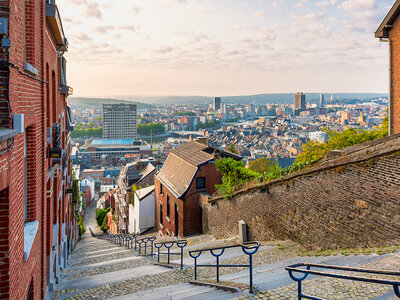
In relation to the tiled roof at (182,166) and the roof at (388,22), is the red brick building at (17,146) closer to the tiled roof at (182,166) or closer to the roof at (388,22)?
the tiled roof at (182,166)

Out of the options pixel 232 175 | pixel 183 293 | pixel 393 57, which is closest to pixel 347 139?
pixel 393 57

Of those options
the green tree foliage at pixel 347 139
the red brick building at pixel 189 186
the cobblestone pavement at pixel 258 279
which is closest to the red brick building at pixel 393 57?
the green tree foliage at pixel 347 139

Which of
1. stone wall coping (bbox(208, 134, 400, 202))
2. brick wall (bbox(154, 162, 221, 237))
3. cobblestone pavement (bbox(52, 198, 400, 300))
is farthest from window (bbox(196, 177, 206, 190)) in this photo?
cobblestone pavement (bbox(52, 198, 400, 300))

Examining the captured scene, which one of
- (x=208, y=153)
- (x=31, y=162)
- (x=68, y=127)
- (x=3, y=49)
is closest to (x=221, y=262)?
(x=31, y=162)

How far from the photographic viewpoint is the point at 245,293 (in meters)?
5.85

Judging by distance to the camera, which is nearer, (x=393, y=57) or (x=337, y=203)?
(x=337, y=203)

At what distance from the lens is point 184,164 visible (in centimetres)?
2095

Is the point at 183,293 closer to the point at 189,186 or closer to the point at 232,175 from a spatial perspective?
the point at 232,175

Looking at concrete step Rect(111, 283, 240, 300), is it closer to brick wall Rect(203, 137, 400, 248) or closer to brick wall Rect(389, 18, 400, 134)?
brick wall Rect(203, 137, 400, 248)

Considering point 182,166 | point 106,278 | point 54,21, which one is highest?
point 54,21

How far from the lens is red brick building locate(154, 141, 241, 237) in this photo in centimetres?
1892

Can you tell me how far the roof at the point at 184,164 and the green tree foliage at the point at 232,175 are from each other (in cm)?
316

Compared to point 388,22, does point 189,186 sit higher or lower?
lower

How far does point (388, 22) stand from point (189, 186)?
12.5 m
